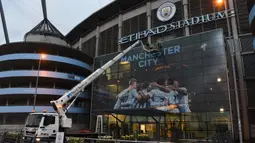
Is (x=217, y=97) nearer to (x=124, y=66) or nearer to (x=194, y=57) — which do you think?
(x=194, y=57)

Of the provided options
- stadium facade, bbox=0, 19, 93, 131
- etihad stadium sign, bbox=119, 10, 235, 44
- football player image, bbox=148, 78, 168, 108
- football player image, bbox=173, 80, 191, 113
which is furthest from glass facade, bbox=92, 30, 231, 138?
stadium facade, bbox=0, 19, 93, 131

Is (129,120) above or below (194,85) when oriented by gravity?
below

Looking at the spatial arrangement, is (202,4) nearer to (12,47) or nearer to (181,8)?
(181,8)

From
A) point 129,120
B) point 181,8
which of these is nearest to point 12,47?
point 129,120

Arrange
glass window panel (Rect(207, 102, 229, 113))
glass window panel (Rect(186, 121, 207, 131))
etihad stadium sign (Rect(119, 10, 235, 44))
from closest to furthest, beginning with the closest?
glass window panel (Rect(207, 102, 229, 113)) < glass window panel (Rect(186, 121, 207, 131)) < etihad stadium sign (Rect(119, 10, 235, 44))

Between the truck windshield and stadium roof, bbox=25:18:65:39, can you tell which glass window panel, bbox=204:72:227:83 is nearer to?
the truck windshield

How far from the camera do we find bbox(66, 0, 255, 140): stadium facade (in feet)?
88.3

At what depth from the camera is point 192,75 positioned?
2936cm

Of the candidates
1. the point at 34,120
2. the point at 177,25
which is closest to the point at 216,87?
the point at 177,25

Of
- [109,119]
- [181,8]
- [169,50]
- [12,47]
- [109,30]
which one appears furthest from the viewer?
[109,30]

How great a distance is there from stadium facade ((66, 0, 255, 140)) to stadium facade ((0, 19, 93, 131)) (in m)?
7.53

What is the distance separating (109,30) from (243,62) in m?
29.3

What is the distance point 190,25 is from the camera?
1457 inches

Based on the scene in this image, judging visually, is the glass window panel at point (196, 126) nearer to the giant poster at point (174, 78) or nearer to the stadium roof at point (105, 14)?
the giant poster at point (174, 78)
